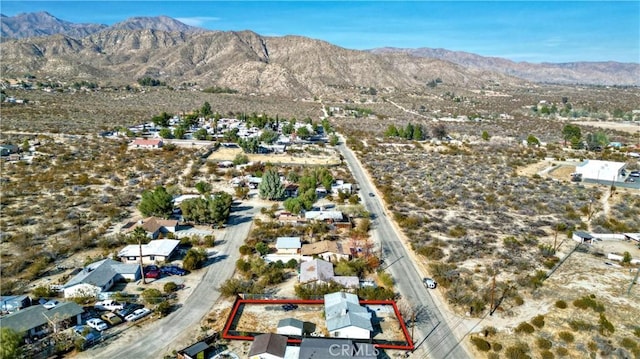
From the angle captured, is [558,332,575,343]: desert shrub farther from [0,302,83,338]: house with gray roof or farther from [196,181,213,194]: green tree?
[196,181,213,194]: green tree

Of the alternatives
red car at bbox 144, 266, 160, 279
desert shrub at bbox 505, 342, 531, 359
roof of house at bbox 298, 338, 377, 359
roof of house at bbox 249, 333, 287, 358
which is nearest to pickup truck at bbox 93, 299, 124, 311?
red car at bbox 144, 266, 160, 279

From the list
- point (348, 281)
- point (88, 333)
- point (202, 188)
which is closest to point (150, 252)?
point (88, 333)

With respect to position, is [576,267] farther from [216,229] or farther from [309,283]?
[216,229]

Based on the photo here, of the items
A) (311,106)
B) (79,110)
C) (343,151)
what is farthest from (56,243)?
(311,106)

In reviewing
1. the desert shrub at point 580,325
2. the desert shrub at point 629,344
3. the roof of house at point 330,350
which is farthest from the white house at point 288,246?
the desert shrub at point 629,344

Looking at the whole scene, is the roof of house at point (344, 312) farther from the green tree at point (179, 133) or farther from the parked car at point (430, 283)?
the green tree at point (179, 133)

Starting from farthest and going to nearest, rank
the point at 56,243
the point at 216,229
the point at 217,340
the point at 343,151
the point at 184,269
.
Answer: the point at 343,151 → the point at 216,229 → the point at 56,243 → the point at 184,269 → the point at 217,340
